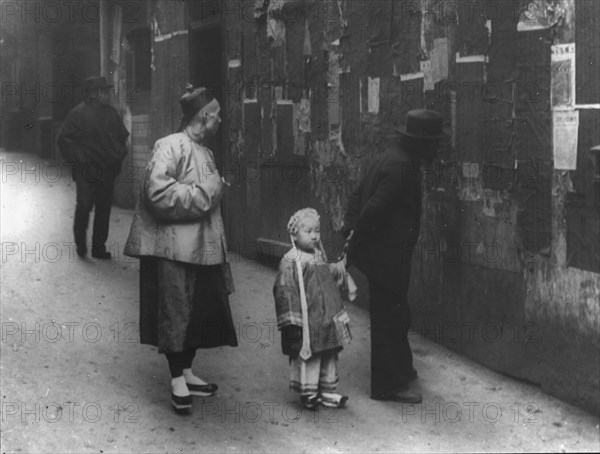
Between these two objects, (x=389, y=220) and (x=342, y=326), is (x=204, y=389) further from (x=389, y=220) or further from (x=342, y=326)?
(x=389, y=220)

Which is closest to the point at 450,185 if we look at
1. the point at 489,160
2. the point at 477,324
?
the point at 489,160

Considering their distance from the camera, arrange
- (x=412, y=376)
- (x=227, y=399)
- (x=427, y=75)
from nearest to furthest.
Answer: (x=227, y=399) → (x=412, y=376) → (x=427, y=75)

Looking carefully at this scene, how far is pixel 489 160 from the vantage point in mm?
6582

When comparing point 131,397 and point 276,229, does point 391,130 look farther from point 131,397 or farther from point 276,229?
point 131,397

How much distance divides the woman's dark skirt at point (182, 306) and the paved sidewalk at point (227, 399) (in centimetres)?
46

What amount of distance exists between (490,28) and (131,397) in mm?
3451

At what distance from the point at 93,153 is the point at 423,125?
4.87 meters

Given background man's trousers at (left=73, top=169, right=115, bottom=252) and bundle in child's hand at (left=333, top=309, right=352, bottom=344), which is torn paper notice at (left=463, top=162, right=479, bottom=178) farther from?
background man's trousers at (left=73, top=169, right=115, bottom=252)

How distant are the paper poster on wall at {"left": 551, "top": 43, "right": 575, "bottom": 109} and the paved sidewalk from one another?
1.91 m

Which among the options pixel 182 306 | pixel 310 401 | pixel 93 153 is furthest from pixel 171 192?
pixel 93 153

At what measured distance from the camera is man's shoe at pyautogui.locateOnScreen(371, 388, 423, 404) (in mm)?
6164

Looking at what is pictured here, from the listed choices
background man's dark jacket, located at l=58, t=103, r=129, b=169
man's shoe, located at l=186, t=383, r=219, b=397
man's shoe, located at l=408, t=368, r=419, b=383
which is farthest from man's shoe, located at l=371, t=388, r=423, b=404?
background man's dark jacket, located at l=58, t=103, r=129, b=169

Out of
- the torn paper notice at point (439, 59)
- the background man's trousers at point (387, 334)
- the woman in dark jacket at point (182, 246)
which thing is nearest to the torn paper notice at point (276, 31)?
the torn paper notice at point (439, 59)

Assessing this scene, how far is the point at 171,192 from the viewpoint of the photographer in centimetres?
561
